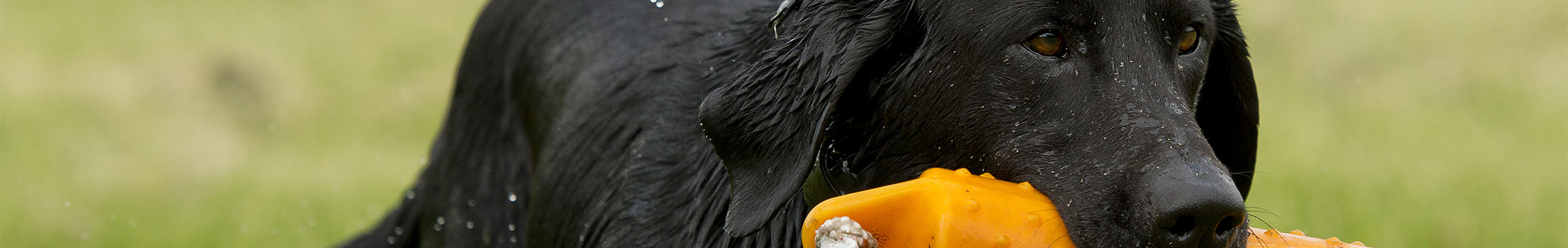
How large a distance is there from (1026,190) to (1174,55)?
38cm

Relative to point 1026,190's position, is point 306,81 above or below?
below

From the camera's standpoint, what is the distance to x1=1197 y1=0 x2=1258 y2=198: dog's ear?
2.80 m

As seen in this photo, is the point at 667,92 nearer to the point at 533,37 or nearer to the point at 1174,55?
the point at 533,37

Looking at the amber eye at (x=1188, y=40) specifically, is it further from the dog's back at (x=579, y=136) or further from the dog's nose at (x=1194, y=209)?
the dog's back at (x=579, y=136)

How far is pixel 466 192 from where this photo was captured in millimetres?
4238

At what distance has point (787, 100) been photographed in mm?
2633

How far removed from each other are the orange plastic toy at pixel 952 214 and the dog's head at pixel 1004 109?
0.05m

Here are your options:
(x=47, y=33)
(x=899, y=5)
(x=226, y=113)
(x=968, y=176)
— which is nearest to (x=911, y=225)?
(x=968, y=176)

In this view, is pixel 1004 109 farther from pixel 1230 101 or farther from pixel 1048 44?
pixel 1230 101

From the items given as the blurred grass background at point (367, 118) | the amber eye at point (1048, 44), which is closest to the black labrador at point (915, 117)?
the amber eye at point (1048, 44)

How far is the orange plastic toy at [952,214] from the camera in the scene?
2.28m

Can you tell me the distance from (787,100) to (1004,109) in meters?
0.40

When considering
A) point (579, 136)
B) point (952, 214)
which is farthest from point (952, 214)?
point (579, 136)

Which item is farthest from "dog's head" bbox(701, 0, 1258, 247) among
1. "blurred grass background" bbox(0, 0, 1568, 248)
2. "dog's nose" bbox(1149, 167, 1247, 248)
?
"blurred grass background" bbox(0, 0, 1568, 248)
